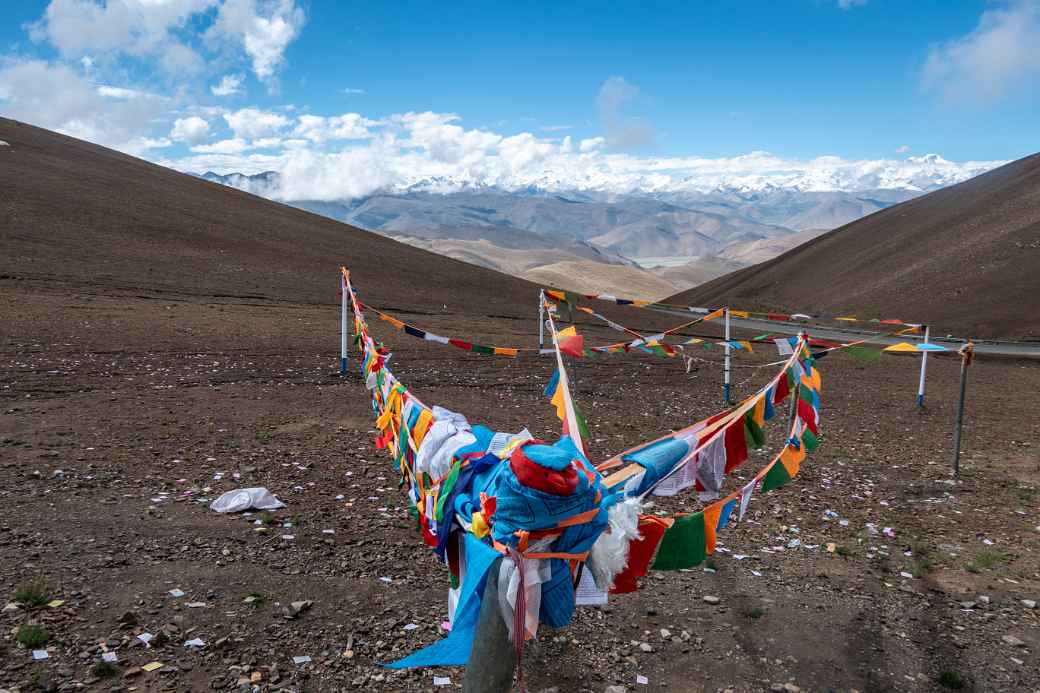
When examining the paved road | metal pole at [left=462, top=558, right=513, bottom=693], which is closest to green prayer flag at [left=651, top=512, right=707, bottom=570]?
metal pole at [left=462, top=558, right=513, bottom=693]

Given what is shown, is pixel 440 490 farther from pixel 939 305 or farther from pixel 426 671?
pixel 939 305

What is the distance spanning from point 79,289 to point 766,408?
806 inches

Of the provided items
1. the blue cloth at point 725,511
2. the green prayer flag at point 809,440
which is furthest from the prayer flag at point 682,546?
the green prayer flag at point 809,440

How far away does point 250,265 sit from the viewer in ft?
93.3

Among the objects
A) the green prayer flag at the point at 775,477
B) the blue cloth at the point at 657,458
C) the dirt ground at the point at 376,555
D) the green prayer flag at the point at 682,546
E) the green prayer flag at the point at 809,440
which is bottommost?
the dirt ground at the point at 376,555

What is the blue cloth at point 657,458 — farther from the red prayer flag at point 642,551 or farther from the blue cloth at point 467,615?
the blue cloth at point 467,615

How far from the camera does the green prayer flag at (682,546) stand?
3088mm

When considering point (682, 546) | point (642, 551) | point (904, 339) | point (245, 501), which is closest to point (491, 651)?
point (642, 551)

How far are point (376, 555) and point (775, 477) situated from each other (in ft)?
9.97

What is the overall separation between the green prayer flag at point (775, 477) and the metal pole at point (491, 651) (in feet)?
7.09

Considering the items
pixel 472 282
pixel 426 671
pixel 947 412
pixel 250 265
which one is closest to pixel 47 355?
pixel 426 671

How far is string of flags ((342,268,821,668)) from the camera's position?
2.45 metres

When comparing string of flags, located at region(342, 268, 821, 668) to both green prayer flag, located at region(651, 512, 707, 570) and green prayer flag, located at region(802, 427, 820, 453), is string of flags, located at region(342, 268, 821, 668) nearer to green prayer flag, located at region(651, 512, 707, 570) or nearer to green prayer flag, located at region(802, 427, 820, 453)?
green prayer flag, located at region(651, 512, 707, 570)

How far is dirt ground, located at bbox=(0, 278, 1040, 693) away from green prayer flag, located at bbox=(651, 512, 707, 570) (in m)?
1.27
